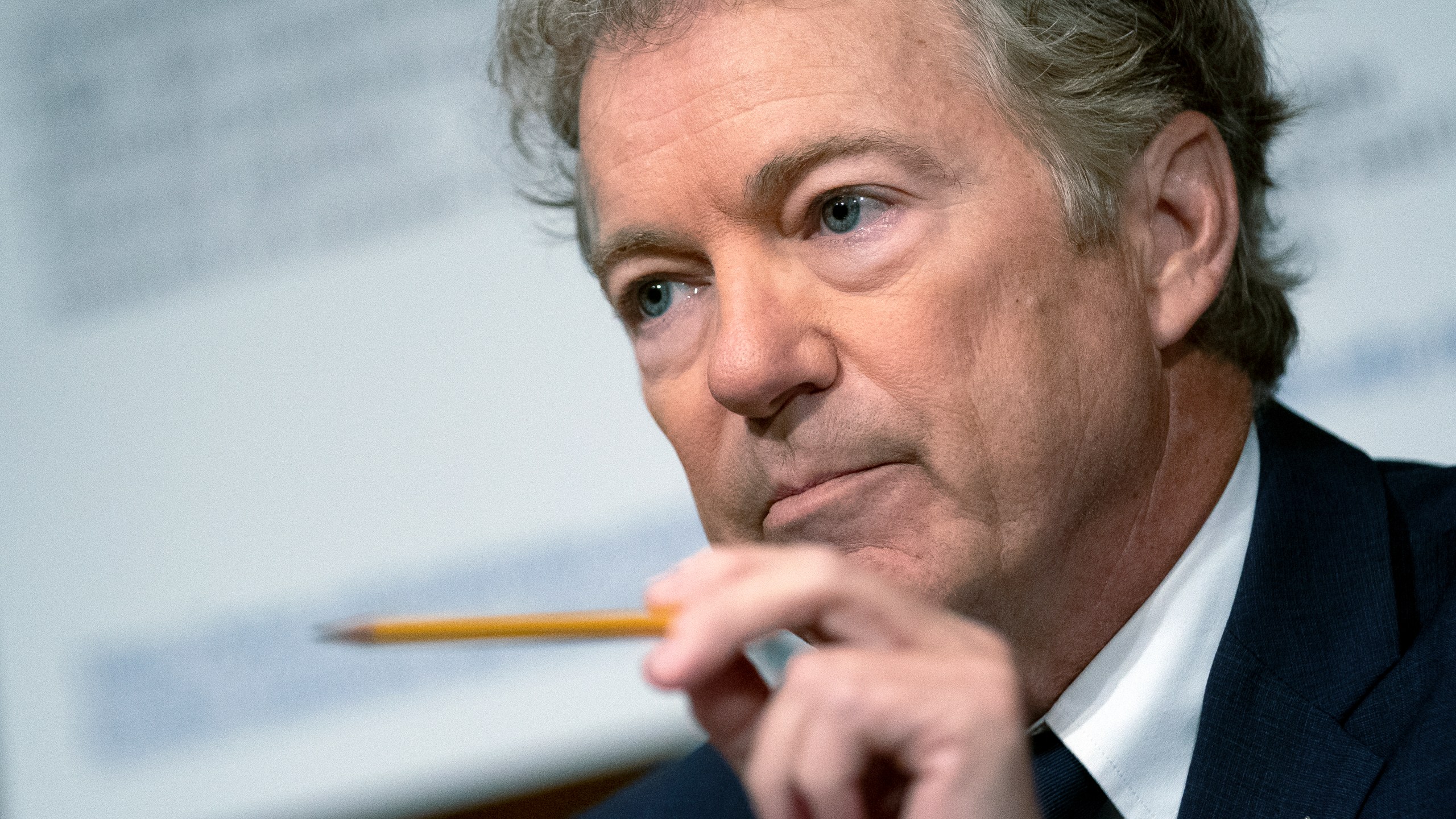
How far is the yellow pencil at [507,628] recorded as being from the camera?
34.2 inches

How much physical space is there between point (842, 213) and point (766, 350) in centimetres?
19

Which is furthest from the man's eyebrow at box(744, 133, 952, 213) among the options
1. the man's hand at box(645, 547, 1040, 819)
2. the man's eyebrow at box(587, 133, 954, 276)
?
the man's hand at box(645, 547, 1040, 819)

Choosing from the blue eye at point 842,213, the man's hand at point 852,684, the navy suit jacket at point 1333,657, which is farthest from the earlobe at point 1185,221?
the man's hand at point 852,684

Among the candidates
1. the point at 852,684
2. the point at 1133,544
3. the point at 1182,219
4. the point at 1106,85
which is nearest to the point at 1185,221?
the point at 1182,219

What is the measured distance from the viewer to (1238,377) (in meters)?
1.59

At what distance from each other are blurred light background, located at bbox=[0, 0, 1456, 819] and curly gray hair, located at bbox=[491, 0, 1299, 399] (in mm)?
653

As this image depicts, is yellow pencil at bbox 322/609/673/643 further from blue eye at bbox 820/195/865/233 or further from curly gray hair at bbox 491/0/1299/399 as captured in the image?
curly gray hair at bbox 491/0/1299/399

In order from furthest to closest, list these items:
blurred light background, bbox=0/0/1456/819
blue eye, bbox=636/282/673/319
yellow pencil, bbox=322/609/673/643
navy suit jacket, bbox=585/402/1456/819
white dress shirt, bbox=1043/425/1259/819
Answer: blurred light background, bbox=0/0/1456/819 → blue eye, bbox=636/282/673/319 → white dress shirt, bbox=1043/425/1259/819 → navy suit jacket, bbox=585/402/1456/819 → yellow pencil, bbox=322/609/673/643

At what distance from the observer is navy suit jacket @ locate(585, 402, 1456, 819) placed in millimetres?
1267

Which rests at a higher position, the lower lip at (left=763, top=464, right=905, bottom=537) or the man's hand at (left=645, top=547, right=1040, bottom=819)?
the lower lip at (left=763, top=464, right=905, bottom=537)

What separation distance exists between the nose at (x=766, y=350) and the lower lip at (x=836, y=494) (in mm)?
89

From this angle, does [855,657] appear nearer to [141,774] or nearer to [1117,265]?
[1117,265]

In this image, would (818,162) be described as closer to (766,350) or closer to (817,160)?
(817,160)

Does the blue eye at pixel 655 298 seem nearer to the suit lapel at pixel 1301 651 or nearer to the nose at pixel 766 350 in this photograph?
the nose at pixel 766 350
